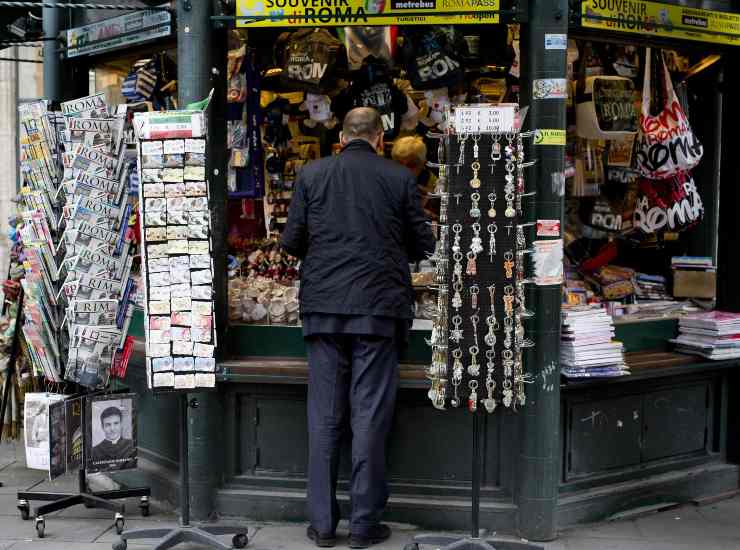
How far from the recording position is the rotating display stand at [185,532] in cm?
463

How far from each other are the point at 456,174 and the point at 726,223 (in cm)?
232

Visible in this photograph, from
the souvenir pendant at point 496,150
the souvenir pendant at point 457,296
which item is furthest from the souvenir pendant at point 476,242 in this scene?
the souvenir pendant at point 496,150

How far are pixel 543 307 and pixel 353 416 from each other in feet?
3.53

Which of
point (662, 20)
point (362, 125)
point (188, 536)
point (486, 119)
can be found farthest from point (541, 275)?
point (188, 536)

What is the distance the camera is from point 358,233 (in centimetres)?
472

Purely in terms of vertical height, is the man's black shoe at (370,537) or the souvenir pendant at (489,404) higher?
the souvenir pendant at (489,404)

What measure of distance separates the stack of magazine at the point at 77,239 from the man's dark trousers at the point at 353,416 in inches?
45.8

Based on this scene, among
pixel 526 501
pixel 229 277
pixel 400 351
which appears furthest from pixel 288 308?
pixel 526 501

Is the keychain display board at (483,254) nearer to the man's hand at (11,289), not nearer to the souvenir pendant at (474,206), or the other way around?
the souvenir pendant at (474,206)

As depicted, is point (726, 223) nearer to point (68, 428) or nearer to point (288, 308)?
point (288, 308)

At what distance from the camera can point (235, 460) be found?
17.6 feet

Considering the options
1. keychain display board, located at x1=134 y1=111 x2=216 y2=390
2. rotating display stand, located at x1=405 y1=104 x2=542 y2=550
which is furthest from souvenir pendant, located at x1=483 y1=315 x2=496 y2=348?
keychain display board, located at x1=134 y1=111 x2=216 y2=390

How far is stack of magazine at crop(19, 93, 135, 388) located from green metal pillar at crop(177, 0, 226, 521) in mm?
482

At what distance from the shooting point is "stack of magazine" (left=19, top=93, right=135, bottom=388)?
16.9ft
